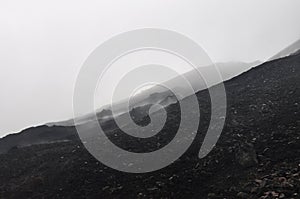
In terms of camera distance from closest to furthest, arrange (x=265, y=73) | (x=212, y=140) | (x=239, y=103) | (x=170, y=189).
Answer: (x=170, y=189) < (x=212, y=140) < (x=239, y=103) < (x=265, y=73)

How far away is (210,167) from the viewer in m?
27.8

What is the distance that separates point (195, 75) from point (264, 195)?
4991 inches

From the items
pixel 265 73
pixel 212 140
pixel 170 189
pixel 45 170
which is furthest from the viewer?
pixel 265 73

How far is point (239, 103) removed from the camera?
144 ft

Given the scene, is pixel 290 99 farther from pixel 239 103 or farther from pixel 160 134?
pixel 160 134

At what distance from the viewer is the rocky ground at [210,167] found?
23594 millimetres

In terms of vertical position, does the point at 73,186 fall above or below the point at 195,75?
below

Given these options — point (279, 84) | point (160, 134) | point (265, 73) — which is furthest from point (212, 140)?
point (265, 73)

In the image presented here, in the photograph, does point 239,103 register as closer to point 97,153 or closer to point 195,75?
point 97,153

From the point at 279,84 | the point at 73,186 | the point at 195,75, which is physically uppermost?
the point at 195,75

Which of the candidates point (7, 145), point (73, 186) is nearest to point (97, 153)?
point (73, 186)

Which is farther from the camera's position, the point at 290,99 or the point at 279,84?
the point at 279,84

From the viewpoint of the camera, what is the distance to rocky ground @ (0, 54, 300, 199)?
23.6 m

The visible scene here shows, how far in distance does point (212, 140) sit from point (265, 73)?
26.5 metres
